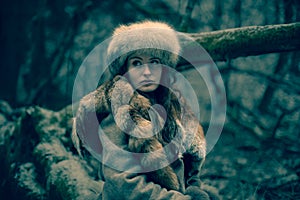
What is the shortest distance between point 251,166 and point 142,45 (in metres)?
1.99

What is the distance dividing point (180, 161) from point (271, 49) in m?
1.36

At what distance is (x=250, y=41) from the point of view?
3033mm

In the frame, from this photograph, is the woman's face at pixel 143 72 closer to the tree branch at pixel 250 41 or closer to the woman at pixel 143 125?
the woman at pixel 143 125

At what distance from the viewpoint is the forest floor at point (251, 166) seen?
3396mm

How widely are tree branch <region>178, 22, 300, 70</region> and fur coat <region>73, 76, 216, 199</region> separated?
96 cm

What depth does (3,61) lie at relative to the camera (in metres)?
3.86

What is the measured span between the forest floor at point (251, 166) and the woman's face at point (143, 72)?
1.68 meters

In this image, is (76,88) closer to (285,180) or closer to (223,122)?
(223,122)

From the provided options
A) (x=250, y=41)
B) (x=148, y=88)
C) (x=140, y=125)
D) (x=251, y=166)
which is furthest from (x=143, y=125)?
(x=251, y=166)

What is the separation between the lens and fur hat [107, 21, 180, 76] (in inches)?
86.6

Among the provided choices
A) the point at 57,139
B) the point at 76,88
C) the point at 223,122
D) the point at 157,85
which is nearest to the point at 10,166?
the point at 57,139

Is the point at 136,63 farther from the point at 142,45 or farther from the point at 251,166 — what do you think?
the point at 251,166

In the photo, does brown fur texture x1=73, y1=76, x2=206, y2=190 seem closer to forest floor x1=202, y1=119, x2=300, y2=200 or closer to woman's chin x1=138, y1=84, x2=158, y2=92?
woman's chin x1=138, y1=84, x2=158, y2=92

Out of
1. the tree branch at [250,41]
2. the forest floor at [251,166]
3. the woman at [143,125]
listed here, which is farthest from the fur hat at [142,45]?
the forest floor at [251,166]
